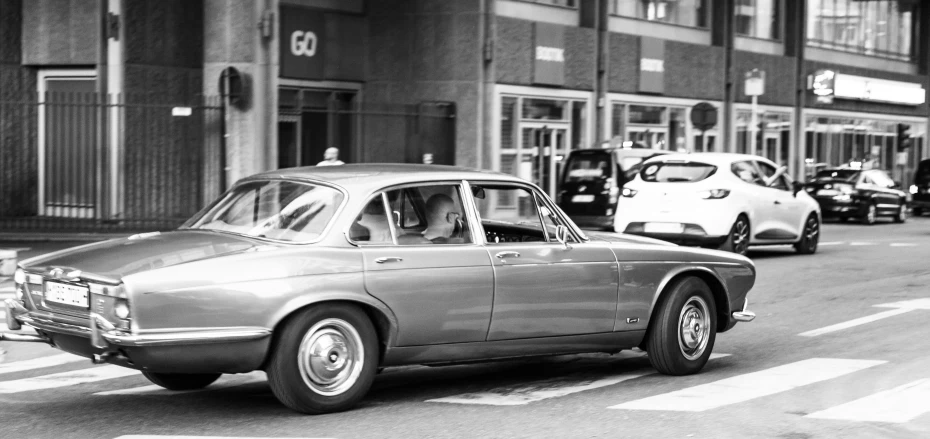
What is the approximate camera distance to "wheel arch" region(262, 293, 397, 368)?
6691 millimetres

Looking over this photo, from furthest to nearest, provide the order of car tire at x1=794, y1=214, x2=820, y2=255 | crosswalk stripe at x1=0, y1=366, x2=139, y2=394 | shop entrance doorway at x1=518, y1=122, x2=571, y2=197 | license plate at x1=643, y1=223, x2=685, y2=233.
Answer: shop entrance doorway at x1=518, y1=122, x2=571, y2=197
car tire at x1=794, y1=214, x2=820, y2=255
license plate at x1=643, y1=223, x2=685, y2=233
crosswalk stripe at x1=0, y1=366, x2=139, y2=394

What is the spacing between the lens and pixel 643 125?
3391 cm

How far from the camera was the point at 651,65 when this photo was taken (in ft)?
111

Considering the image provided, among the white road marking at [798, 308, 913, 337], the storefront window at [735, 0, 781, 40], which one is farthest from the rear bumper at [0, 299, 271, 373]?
the storefront window at [735, 0, 781, 40]

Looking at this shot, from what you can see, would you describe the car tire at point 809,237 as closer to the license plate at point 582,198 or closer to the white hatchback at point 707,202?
the white hatchback at point 707,202

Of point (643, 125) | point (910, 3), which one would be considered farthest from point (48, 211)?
point (910, 3)

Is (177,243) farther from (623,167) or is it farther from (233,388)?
(623,167)

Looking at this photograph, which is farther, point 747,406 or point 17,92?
point 17,92

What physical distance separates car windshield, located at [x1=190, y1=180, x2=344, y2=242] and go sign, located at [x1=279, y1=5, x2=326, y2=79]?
1871 centimetres

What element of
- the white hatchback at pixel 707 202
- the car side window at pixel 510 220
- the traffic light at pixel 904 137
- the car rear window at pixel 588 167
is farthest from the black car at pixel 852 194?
the car side window at pixel 510 220

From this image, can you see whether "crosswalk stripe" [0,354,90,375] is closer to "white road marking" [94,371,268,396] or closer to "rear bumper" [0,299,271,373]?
"white road marking" [94,371,268,396]

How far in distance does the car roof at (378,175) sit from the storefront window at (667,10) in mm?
25363

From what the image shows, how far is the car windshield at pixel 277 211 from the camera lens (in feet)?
23.4

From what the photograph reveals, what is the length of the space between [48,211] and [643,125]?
16.3 m
